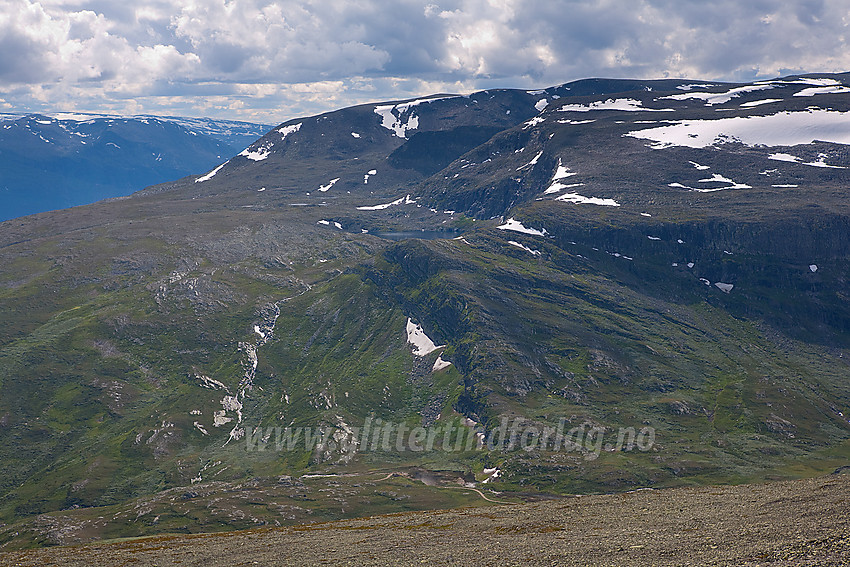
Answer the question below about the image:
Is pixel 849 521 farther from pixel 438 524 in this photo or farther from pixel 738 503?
pixel 438 524

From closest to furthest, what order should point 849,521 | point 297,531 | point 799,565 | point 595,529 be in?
point 799,565
point 849,521
point 595,529
point 297,531

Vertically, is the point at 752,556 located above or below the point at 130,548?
above

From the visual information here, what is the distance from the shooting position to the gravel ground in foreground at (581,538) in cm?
7938

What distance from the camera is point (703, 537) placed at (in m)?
87.0

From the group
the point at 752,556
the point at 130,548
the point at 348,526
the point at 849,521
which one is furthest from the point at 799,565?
the point at 130,548

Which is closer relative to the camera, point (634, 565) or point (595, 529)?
point (634, 565)

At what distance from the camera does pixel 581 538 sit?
9638 centimetres

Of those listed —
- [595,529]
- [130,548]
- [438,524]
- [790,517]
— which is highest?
[790,517]

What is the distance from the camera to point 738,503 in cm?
10931

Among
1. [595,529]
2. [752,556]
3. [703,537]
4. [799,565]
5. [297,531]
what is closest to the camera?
[799,565]

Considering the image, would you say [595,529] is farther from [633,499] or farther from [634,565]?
[633,499]

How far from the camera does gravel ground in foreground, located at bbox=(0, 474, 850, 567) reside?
7938cm

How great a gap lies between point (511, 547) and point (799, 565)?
39.7 meters

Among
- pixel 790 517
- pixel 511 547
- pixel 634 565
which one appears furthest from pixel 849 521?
pixel 511 547
